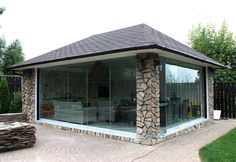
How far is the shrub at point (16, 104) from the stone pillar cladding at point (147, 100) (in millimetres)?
8726

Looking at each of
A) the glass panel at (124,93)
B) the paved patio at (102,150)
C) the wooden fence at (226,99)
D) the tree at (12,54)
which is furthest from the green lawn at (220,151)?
the tree at (12,54)

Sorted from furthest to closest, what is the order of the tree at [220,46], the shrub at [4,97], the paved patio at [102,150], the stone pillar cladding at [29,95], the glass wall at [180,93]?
the tree at [220,46]
the shrub at [4,97]
the stone pillar cladding at [29,95]
the glass wall at [180,93]
the paved patio at [102,150]

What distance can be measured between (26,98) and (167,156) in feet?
30.2

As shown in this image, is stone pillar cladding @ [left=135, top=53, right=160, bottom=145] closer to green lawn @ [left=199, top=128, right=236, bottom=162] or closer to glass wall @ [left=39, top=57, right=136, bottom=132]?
glass wall @ [left=39, top=57, right=136, bottom=132]

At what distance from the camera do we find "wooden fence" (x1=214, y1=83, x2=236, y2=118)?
1505cm

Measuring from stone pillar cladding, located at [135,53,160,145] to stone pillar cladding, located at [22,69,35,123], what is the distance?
6801 mm

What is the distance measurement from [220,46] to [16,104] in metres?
14.1

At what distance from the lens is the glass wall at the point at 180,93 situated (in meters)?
9.25

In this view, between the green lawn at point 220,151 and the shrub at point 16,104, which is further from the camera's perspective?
the shrub at point 16,104

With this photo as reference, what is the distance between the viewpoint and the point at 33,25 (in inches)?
1132

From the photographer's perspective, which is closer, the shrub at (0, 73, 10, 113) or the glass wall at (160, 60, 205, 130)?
the glass wall at (160, 60, 205, 130)

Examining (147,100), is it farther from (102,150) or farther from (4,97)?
(4,97)

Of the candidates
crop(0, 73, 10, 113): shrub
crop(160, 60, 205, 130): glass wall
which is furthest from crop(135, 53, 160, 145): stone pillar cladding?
crop(0, 73, 10, 113): shrub

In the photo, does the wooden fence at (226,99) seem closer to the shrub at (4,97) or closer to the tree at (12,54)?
the shrub at (4,97)
